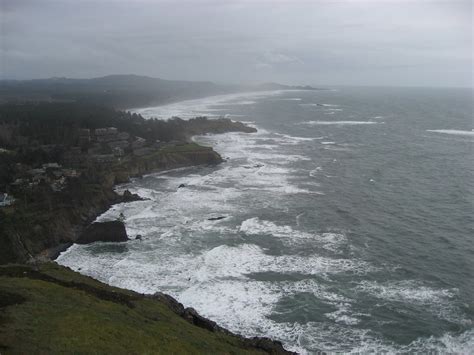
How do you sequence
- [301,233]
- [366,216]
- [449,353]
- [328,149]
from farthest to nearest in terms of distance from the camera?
1. [328,149]
2. [366,216]
3. [301,233]
4. [449,353]

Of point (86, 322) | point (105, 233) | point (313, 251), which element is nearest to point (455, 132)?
point (313, 251)

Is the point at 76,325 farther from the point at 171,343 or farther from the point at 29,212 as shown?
the point at 29,212

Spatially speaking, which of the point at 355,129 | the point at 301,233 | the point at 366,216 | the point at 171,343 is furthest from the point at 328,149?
the point at 171,343

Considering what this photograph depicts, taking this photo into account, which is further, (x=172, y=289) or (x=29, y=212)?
(x=29, y=212)

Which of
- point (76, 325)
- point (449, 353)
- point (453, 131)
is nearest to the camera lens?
point (76, 325)

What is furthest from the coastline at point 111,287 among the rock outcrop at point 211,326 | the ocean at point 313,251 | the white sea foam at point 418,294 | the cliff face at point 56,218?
the white sea foam at point 418,294

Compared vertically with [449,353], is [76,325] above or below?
above

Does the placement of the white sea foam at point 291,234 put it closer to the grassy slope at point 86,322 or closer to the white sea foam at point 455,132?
the grassy slope at point 86,322

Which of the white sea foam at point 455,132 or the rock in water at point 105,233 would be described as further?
the white sea foam at point 455,132
